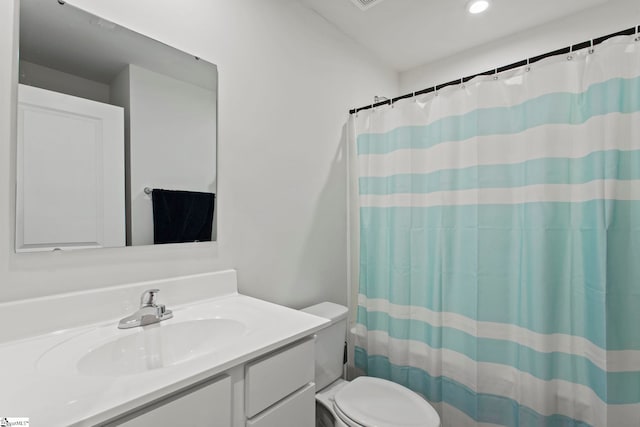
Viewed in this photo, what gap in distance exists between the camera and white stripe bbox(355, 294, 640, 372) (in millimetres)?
1130

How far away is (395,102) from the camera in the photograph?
5.68 feet

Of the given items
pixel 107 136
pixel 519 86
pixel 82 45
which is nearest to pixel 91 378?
pixel 107 136

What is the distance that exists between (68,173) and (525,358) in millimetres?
1932

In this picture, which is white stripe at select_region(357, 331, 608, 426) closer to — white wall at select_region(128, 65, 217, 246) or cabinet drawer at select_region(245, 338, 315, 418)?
cabinet drawer at select_region(245, 338, 315, 418)

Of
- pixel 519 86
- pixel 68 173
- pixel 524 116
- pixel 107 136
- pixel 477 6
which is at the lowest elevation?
pixel 68 173

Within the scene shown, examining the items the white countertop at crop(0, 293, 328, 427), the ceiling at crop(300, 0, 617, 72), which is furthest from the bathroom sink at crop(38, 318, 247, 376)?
the ceiling at crop(300, 0, 617, 72)

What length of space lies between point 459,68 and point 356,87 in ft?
2.90

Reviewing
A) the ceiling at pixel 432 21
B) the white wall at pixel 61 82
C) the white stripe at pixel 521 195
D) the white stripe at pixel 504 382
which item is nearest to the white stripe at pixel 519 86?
the white stripe at pixel 521 195

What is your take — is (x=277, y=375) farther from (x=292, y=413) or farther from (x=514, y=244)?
(x=514, y=244)

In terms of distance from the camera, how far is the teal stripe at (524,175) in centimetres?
112

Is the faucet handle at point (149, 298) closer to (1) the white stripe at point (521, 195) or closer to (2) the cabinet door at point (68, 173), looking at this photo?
(2) the cabinet door at point (68, 173)

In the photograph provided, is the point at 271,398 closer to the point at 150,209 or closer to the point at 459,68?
the point at 150,209

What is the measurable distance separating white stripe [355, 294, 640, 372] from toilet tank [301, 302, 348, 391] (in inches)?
12.4

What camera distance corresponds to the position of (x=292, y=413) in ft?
2.96
